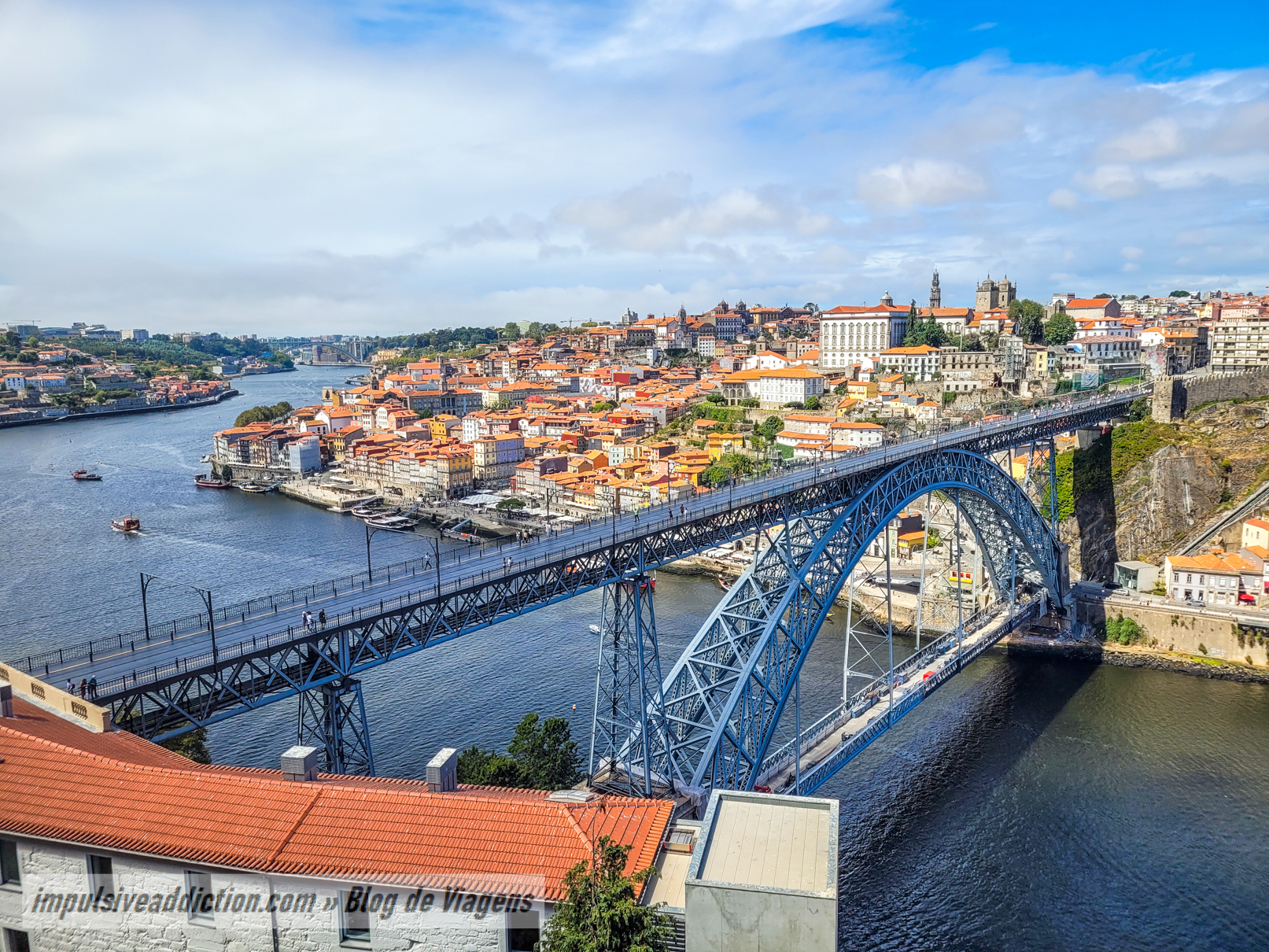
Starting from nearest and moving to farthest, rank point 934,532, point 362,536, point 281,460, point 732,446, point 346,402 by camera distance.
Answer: point 934,532 < point 362,536 < point 732,446 < point 281,460 < point 346,402

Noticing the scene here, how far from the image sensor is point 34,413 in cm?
11162

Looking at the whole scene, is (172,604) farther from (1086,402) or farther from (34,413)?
(34,413)

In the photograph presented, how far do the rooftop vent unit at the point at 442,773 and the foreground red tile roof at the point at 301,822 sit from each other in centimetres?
66

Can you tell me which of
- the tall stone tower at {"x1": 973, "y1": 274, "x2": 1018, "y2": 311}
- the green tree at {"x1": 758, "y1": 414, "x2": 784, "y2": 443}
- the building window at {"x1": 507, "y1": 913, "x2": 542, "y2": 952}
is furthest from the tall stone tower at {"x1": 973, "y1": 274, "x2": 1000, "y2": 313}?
the building window at {"x1": 507, "y1": 913, "x2": 542, "y2": 952}

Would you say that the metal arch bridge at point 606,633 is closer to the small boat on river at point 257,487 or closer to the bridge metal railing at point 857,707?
the bridge metal railing at point 857,707

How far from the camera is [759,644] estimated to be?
1948 centimetres

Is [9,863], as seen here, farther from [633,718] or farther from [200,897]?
[633,718]

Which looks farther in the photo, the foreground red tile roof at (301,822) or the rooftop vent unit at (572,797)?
the rooftop vent unit at (572,797)

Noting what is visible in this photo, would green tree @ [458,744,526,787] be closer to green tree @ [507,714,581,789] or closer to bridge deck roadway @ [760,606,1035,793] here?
green tree @ [507,714,581,789]

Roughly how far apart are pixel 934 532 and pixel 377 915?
41852 millimetres

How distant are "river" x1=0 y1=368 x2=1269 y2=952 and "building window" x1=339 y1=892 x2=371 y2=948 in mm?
14104

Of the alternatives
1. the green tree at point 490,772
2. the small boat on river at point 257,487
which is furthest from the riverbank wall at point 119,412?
the green tree at point 490,772

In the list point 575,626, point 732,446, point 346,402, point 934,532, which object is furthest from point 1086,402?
point 346,402

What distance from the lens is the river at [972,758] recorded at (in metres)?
19.7
